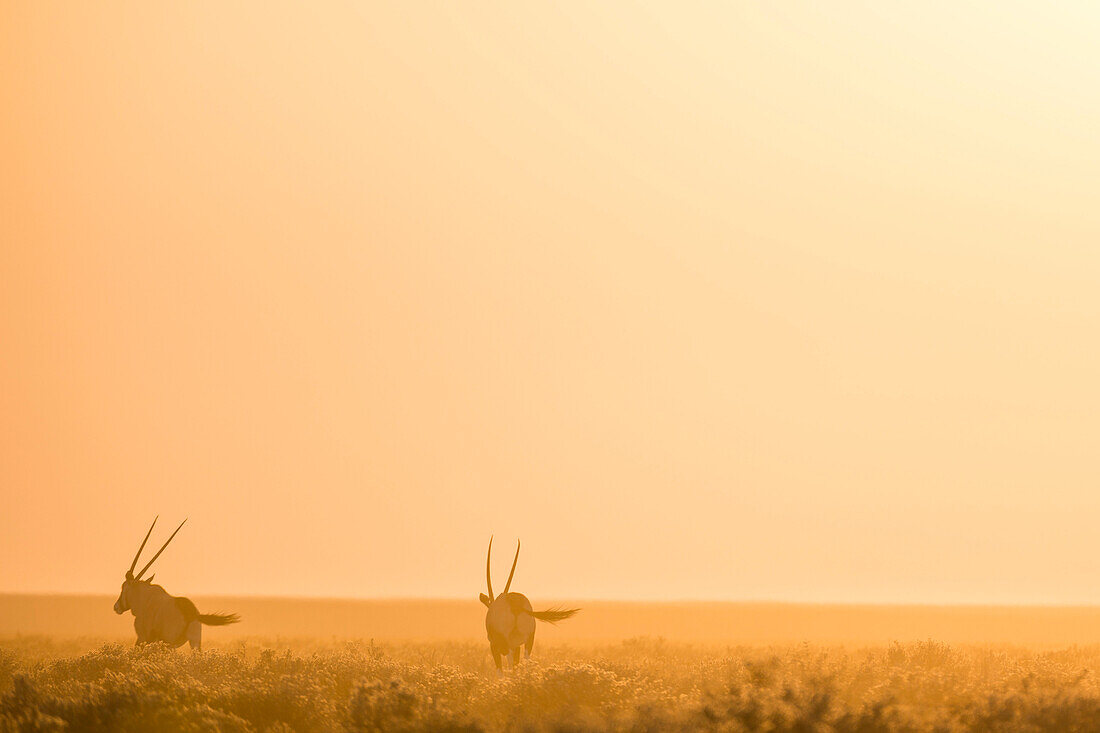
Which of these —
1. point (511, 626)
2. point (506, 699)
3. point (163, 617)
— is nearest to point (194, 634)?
point (163, 617)

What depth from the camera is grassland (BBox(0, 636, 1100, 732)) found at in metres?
13.7

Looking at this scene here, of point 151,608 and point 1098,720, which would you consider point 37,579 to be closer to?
point 151,608

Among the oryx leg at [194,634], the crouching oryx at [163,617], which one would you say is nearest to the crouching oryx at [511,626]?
the crouching oryx at [163,617]

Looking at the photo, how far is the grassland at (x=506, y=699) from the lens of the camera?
13.7m

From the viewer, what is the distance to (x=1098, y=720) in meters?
14.1

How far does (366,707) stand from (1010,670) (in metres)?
11.0

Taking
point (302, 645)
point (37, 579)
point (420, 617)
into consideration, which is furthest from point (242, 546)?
point (302, 645)

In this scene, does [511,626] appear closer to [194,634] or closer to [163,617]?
[194,634]

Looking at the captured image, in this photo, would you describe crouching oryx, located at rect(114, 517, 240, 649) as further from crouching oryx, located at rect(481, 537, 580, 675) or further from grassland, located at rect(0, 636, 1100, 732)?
crouching oryx, located at rect(481, 537, 580, 675)

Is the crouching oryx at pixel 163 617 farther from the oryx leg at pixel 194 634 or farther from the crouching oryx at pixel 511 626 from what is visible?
the crouching oryx at pixel 511 626

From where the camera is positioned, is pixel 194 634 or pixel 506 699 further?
pixel 194 634

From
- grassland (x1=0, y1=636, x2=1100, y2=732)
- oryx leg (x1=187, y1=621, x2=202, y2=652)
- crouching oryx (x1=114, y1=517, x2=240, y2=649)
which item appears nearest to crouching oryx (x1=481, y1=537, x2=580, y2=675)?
grassland (x1=0, y1=636, x2=1100, y2=732)

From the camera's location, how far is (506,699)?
607 inches

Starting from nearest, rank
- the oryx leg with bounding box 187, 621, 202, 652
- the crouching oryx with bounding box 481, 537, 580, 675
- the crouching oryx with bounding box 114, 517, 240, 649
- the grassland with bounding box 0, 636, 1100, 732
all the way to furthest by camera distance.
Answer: the grassland with bounding box 0, 636, 1100, 732
the oryx leg with bounding box 187, 621, 202, 652
the crouching oryx with bounding box 114, 517, 240, 649
the crouching oryx with bounding box 481, 537, 580, 675
